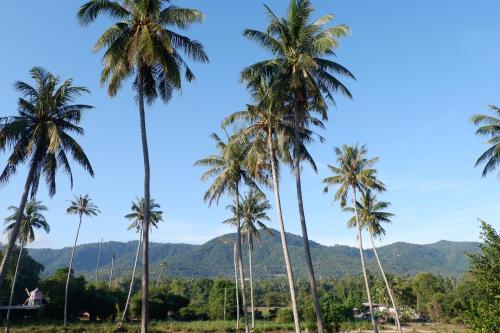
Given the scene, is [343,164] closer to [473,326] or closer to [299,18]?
[299,18]

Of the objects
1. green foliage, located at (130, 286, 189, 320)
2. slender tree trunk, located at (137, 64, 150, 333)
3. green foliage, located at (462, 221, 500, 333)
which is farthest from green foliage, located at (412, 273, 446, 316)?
slender tree trunk, located at (137, 64, 150, 333)

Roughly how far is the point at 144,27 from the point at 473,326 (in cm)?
1497

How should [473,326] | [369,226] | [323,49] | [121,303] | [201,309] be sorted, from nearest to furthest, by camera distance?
[473,326] < [323,49] < [369,226] < [121,303] < [201,309]

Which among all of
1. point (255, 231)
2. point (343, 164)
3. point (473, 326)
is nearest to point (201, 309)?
point (255, 231)

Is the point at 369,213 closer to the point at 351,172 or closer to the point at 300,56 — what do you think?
the point at 351,172

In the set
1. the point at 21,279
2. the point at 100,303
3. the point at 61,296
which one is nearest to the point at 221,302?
the point at 100,303

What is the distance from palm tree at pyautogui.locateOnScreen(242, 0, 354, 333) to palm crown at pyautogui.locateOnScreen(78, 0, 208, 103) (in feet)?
13.9

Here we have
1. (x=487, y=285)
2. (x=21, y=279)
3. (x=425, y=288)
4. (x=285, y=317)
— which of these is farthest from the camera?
(x=425, y=288)

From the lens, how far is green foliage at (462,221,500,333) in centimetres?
1082

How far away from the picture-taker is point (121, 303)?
218ft

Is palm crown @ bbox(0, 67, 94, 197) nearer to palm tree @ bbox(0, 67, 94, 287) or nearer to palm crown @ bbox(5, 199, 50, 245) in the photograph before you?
palm tree @ bbox(0, 67, 94, 287)

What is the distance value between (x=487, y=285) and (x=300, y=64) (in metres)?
11.9

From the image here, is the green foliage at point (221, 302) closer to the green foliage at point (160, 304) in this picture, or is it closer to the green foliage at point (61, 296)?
the green foliage at point (160, 304)

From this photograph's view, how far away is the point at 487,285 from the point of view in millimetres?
12352
